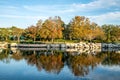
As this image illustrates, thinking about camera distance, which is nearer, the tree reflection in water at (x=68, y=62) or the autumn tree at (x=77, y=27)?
the tree reflection in water at (x=68, y=62)

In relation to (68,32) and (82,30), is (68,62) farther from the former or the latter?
(68,32)

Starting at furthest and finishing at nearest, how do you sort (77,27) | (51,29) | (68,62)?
(77,27), (51,29), (68,62)

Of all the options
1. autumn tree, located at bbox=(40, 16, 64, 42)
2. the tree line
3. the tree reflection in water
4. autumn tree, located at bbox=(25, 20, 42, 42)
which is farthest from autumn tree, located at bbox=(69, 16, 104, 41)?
the tree reflection in water

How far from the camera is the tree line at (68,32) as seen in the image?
82500 mm

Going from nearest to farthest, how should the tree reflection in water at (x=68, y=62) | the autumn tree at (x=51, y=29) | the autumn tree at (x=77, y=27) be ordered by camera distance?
the tree reflection in water at (x=68, y=62) → the autumn tree at (x=51, y=29) → the autumn tree at (x=77, y=27)

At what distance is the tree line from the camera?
82.5 meters

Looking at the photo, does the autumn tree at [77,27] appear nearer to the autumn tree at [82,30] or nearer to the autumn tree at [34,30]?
the autumn tree at [82,30]

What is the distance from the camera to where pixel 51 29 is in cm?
8225

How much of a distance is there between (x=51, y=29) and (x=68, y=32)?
31.6 ft

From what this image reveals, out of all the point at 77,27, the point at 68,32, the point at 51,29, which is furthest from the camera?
the point at 68,32

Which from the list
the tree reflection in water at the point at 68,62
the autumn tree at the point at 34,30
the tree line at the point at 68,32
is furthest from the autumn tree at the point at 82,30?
the tree reflection in water at the point at 68,62

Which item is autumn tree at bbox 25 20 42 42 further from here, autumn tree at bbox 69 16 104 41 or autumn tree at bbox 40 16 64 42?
autumn tree at bbox 69 16 104 41

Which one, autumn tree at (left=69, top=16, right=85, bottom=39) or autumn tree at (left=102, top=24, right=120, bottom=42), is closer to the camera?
autumn tree at (left=69, top=16, right=85, bottom=39)

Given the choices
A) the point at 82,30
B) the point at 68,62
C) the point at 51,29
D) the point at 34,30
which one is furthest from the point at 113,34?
the point at 68,62
